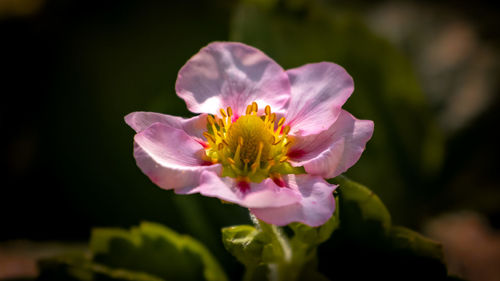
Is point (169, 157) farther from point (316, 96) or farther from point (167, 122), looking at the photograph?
point (316, 96)

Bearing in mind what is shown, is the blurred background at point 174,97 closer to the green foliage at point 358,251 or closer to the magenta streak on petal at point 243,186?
the green foliage at point 358,251

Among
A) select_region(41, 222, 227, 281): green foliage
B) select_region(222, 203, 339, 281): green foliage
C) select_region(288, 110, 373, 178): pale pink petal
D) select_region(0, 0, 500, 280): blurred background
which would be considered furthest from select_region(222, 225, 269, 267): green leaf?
select_region(0, 0, 500, 280): blurred background

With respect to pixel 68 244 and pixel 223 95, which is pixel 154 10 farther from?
pixel 223 95

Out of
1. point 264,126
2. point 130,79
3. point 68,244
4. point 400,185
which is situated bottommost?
point 68,244

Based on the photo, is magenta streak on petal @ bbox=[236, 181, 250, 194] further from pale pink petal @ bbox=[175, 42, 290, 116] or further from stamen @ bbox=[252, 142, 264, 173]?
pale pink petal @ bbox=[175, 42, 290, 116]

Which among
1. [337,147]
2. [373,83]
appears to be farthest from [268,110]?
[373,83]

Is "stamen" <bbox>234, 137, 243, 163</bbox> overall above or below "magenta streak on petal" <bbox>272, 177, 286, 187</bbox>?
above

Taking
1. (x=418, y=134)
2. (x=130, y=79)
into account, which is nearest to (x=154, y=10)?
(x=130, y=79)
